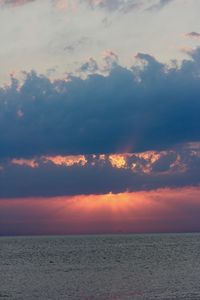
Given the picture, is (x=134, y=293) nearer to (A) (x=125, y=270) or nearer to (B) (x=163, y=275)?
(B) (x=163, y=275)

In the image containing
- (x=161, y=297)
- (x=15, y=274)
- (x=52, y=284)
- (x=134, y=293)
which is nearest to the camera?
(x=161, y=297)

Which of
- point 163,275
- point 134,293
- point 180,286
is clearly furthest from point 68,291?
point 163,275

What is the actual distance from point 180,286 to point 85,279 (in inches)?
820

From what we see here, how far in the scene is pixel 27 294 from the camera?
75562 mm

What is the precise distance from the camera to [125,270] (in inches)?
4387

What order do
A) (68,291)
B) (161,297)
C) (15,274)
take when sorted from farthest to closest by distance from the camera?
1. (15,274)
2. (68,291)
3. (161,297)

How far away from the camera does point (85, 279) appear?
9519 cm

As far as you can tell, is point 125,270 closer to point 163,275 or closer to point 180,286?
point 163,275

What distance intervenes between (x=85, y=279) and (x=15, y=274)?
2095 centimetres

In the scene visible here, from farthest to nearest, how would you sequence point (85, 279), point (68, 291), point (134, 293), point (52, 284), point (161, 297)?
point (85, 279) → point (52, 284) → point (68, 291) → point (134, 293) → point (161, 297)

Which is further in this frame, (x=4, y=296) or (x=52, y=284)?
(x=52, y=284)

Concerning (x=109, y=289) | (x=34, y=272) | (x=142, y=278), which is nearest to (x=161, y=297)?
(x=109, y=289)

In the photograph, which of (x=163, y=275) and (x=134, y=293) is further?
(x=163, y=275)

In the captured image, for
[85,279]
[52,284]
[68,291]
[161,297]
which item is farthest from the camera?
[85,279]
